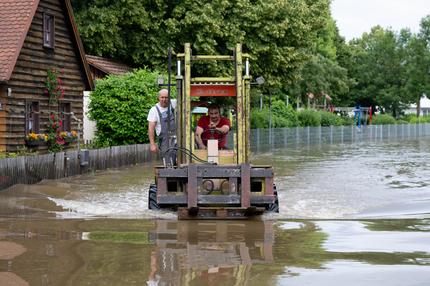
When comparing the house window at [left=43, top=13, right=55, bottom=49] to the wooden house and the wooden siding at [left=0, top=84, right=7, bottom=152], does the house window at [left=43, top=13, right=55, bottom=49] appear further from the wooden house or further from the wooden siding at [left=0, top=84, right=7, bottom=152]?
the wooden siding at [left=0, top=84, right=7, bottom=152]

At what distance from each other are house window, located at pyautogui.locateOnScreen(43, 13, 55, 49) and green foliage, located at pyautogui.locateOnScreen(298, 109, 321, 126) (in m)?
31.7

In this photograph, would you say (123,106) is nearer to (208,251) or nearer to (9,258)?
(208,251)

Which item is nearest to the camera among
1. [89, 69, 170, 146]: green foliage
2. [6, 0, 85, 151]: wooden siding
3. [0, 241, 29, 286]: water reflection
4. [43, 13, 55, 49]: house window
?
[0, 241, 29, 286]: water reflection

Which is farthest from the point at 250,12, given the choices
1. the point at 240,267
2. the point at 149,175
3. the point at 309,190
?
the point at 240,267

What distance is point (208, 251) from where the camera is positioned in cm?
1004

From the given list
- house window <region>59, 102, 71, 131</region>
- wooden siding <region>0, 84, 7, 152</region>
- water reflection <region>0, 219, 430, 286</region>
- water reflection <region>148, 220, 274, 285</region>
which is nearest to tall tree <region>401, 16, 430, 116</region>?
house window <region>59, 102, 71, 131</region>

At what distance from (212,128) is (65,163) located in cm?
865

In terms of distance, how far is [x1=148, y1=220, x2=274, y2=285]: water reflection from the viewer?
842 centimetres

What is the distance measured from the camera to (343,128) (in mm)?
61844

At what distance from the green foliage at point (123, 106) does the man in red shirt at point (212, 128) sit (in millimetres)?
15847

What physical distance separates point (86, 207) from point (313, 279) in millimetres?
7692

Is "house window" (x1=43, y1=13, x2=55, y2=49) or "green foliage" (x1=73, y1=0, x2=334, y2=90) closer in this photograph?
"house window" (x1=43, y1=13, x2=55, y2=49)

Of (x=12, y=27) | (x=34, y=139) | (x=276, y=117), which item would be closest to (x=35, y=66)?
(x=12, y=27)

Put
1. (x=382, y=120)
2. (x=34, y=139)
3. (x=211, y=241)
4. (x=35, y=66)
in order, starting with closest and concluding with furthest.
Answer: (x=211, y=241) < (x=34, y=139) < (x=35, y=66) < (x=382, y=120)
